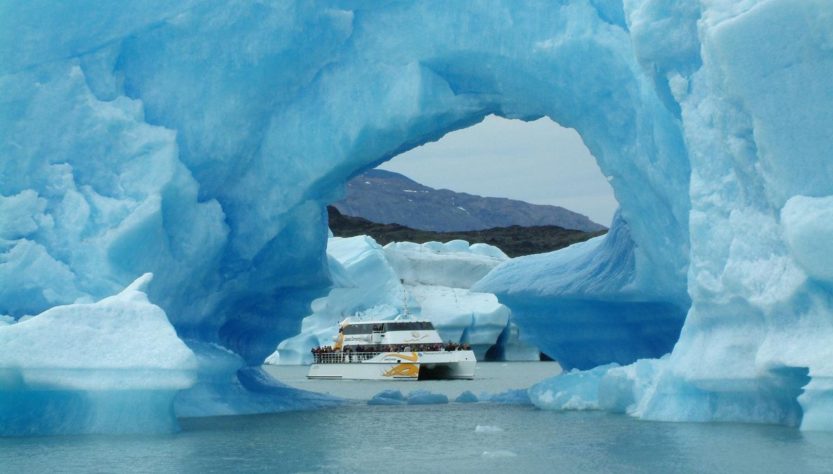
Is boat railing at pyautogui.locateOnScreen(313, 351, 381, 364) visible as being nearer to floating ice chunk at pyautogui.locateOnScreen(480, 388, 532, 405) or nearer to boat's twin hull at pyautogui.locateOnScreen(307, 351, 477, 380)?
boat's twin hull at pyautogui.locateOnScreen(307, 351, 477, 380)

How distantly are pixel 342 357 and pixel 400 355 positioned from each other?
1847mm

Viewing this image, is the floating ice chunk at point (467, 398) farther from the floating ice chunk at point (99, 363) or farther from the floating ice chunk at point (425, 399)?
the floating ice chunk at point (99, 363)

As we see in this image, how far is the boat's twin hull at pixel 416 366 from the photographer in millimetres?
22837

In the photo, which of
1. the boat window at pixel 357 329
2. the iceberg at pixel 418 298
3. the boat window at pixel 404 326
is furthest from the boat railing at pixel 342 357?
the iceberg at pixel 418 298

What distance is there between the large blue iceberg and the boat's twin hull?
9.33 m

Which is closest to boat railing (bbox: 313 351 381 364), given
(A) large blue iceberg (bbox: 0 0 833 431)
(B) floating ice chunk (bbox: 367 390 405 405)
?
(B) floating ice chunk (bbox: 367 390 405 405)

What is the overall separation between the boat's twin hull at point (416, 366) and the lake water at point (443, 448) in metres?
11.2

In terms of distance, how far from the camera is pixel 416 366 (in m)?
22.8

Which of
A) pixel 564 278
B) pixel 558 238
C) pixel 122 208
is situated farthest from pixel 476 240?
pixel 122 208

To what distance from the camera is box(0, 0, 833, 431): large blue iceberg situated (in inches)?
381

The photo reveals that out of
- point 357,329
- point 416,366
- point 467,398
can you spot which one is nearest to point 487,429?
point 467,398

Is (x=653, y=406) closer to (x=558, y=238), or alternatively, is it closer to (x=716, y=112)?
(x=716, y=112)

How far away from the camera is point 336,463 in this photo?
7902mm

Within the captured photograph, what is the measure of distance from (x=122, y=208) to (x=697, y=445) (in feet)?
18.8
